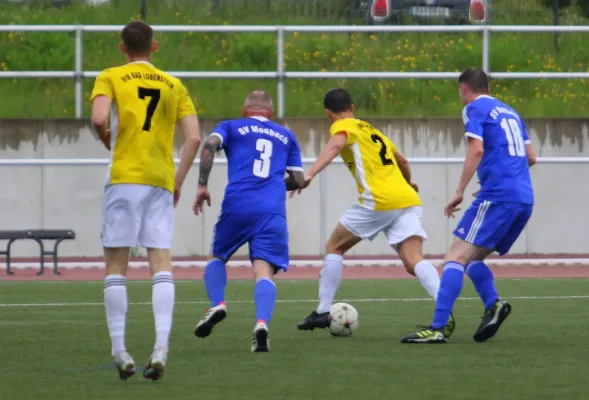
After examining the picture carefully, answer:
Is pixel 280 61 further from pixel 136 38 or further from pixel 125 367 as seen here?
pixel 125 367

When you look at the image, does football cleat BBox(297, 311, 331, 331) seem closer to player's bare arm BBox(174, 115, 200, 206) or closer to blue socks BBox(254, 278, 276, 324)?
blue socks BBox(254, 278, 276, 324)

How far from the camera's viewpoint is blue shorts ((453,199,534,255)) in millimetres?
9508

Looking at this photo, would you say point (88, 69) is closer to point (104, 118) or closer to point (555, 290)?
point (555, 290)

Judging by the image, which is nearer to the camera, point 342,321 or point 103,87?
point 103,87

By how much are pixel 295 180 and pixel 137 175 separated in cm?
218

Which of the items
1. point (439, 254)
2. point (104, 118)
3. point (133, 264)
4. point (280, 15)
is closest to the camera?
point (104, 118)

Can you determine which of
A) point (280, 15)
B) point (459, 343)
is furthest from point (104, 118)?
point (280, 15)

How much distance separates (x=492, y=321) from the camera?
9.49m

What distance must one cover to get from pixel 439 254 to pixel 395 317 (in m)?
7.93

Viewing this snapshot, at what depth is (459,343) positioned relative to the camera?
9375 millimetres

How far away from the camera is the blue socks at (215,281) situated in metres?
9.48

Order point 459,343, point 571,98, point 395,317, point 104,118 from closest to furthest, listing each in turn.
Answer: point 104,118, point 459,343, point 395,317, point 571,98

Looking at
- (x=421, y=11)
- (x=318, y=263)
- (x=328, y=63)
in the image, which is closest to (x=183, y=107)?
(x=318, y=263)

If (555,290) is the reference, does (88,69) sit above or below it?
above
